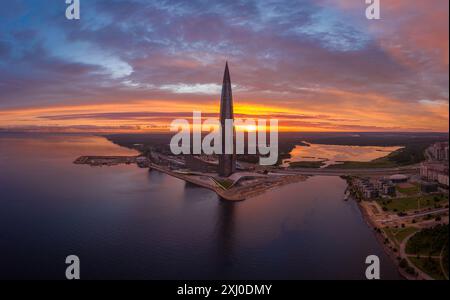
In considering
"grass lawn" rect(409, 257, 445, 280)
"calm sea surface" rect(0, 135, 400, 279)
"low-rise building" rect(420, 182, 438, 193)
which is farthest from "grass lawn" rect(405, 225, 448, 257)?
"low-rise building" rect(420, 182, 438, 193)

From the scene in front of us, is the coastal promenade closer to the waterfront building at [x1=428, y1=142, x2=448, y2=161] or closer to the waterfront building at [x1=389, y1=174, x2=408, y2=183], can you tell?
the waterfront building at [x1=389, y1=174, x2=408, y2=183]

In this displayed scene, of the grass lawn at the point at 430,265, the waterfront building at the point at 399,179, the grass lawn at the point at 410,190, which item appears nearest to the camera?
the grass lawn at the point at 430,265

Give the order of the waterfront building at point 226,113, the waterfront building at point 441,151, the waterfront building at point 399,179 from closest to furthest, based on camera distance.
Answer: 1. the waterfront building at point 441,151
2. the waterfront building at point 399,179
3. the waterfront building at point 226,113

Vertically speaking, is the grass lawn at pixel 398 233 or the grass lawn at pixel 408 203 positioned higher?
the grass lawn at pixel 408 203

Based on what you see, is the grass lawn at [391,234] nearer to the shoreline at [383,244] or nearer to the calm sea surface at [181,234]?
the shoreline at [383,244]

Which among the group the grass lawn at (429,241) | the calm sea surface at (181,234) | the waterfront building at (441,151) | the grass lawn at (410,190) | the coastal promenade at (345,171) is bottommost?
the calm sea surface at (181,234)

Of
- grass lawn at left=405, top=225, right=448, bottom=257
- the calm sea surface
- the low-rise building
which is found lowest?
the calm sea surface

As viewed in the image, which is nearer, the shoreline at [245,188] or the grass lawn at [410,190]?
the grass lawn at [410,190]

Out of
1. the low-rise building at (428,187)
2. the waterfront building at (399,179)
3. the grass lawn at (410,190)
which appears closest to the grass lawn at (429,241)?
the low-rise building at (428,187)

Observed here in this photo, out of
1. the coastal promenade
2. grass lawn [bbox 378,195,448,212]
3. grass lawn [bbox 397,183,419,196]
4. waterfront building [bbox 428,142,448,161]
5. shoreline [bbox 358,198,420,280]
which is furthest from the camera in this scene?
the coastal promenade
